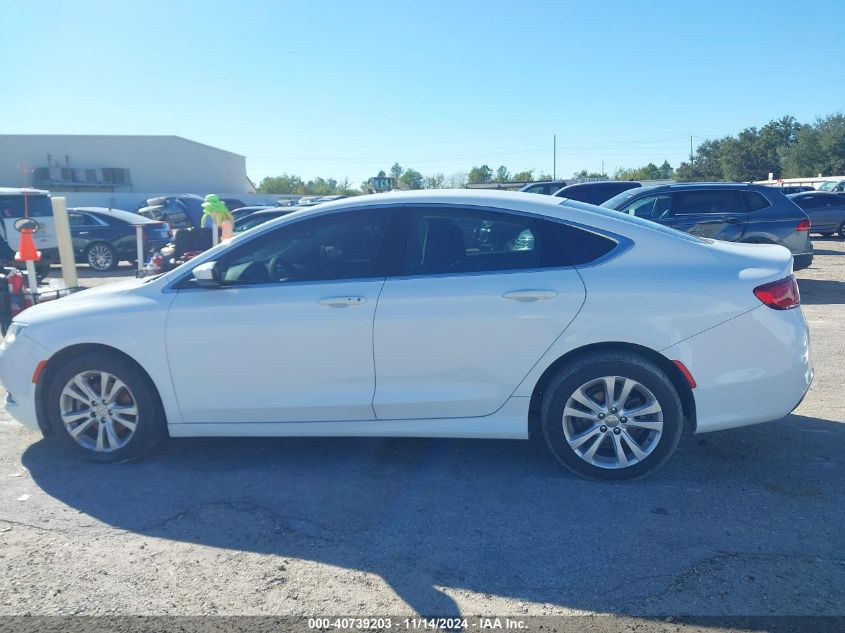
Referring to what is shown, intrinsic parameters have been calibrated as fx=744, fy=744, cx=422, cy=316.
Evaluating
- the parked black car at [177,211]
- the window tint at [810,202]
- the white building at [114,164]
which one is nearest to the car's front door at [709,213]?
the window tint at [810,202]

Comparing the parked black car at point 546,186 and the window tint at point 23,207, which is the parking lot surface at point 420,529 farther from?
the parked black car at point 546,186

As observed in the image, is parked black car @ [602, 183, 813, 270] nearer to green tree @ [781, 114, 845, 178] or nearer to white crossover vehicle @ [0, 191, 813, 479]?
white crossover vehicle @ [0, 191, 813, 479]

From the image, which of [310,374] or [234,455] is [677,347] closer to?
[310,374]

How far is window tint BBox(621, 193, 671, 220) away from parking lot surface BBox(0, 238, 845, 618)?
284 inches

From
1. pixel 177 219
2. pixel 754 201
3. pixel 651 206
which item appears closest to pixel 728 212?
pixel 754 201

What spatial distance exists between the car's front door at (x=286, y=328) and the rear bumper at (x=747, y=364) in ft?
6.11

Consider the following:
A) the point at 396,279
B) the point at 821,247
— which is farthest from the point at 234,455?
the point at 821,247

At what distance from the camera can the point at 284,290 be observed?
4602mm

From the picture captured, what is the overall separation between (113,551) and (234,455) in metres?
1.36

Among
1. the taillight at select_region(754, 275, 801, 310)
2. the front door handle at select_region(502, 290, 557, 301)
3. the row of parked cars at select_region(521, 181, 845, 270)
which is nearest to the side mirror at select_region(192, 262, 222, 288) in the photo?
the front door handle at select_region(502, 290, 557, 301)

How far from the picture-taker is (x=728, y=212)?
12.2 metres

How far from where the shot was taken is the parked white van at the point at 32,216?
46.6 feet

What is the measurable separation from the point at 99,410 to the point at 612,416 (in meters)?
3.23

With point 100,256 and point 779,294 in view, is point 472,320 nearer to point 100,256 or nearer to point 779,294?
point 779,294
